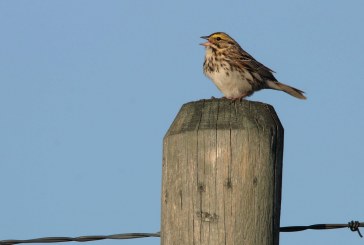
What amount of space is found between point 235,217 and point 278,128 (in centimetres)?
57

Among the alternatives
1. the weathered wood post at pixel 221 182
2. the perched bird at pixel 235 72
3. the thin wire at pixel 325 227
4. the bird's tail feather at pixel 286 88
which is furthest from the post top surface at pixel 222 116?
the bird's tail feather at pixel 286 88

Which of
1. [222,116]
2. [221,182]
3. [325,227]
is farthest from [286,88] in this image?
[221,182]

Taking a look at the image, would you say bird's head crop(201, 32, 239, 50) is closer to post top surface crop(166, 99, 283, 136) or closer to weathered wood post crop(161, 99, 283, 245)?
post top surface crop(166, 99, 283, 136)

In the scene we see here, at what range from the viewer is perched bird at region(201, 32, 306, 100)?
9617 millimetres

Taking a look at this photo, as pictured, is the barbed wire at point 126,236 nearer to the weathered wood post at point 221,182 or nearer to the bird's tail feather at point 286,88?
the weathered wood post at point 221,182

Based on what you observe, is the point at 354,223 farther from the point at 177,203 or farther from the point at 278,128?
the point at 177,203

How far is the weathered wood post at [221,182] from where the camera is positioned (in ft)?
12.9

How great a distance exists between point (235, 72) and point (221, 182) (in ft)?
19.3

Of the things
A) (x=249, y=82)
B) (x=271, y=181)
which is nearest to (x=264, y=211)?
(x=271, y=181)

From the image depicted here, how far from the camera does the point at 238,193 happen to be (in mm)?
3939

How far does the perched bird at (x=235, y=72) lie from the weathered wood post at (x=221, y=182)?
17.6 ft

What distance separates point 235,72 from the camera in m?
9.73

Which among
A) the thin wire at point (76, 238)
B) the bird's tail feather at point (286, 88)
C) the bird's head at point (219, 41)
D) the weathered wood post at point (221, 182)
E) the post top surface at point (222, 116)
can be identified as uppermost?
the bird's head at point (219, 41)

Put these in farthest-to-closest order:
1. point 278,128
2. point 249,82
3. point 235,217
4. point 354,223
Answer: point 249,82 < point 354,223 < point 278,128 < point 235,217
